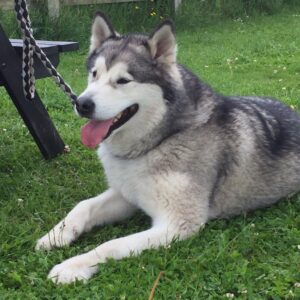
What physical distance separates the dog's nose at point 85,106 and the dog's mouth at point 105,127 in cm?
11

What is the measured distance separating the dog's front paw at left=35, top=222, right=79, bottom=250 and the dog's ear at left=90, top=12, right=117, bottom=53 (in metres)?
1.03

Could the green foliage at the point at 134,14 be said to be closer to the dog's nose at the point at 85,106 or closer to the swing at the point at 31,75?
the swing at the point at 31,75

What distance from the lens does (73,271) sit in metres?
2.55

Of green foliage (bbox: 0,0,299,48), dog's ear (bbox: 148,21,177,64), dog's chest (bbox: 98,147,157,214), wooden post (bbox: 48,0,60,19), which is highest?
dog's ear (bbox: 148,21,177,64)

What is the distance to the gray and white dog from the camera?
286 cm

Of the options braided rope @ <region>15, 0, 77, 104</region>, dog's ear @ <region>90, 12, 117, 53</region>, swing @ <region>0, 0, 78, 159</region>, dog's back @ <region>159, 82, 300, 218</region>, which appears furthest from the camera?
swing @ <region>0, 0, 78, 159</region>

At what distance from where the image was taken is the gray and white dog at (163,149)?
9.38ft

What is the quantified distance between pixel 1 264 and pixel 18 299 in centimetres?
33

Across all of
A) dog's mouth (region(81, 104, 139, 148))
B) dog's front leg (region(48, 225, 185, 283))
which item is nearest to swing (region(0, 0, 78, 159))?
dog's mouth (region(81, 104, 139, 148))

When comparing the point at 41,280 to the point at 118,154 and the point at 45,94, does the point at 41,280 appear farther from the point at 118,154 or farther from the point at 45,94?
the point at 45,94

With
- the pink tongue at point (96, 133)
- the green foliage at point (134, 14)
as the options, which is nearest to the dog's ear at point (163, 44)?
the pink tongue at point (96, 133)

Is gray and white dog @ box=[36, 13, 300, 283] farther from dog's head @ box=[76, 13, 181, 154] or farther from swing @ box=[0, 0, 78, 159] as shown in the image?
swing @ box=[0, 0, 78, 159]

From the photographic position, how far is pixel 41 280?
253cm

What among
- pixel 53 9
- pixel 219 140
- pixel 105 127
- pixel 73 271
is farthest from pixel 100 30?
pixel 53 9
